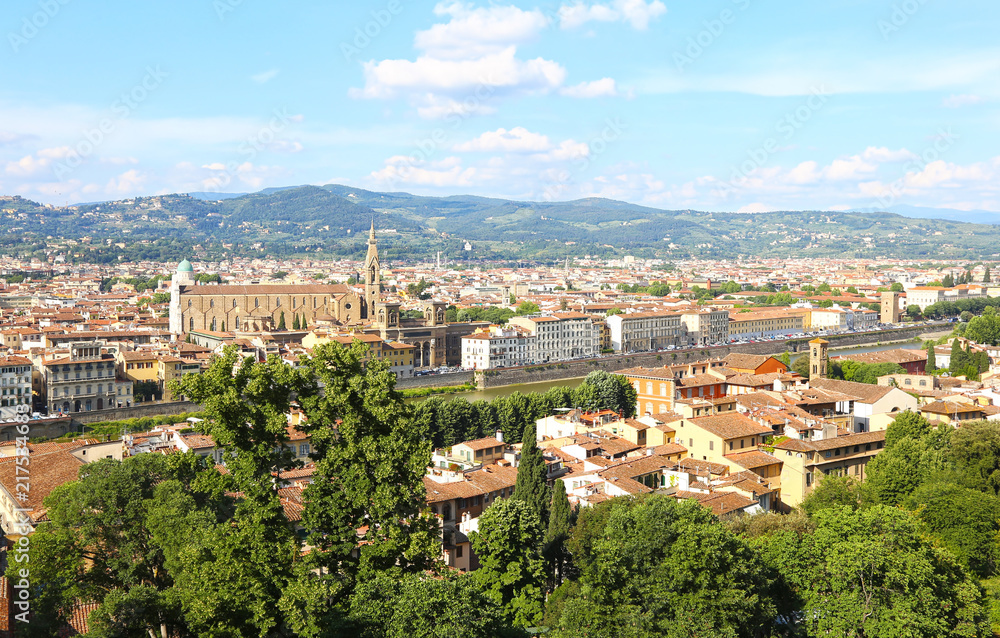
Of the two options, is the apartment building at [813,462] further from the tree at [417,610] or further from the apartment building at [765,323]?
the apartment building at [765,323]

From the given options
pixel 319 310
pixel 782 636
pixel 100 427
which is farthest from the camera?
pixel 319 310

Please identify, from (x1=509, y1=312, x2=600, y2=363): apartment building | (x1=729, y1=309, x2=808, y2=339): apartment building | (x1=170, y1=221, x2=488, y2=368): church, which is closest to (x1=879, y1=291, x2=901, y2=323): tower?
(x1=729, y1=309, x2=808, y2=339): apartment building

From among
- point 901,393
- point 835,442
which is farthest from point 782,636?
point 901,393

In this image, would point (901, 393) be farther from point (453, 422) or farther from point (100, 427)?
point (100, 427)

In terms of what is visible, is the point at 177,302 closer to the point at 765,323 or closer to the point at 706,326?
the point at 706,326

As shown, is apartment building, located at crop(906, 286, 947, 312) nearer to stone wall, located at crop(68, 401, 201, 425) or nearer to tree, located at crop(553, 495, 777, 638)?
stone wall, located at crop(68, 401, 201, 425)

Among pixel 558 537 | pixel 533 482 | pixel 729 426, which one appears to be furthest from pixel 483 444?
pixel 558 537
